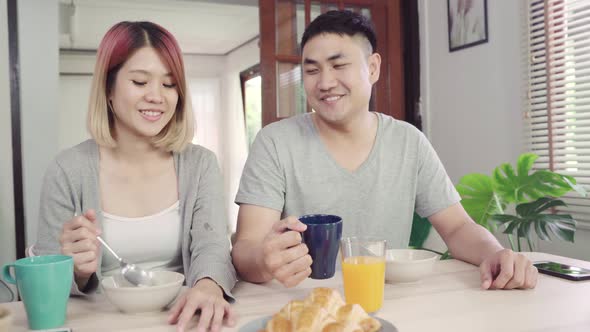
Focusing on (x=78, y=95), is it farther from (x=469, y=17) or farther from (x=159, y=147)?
(x=159, y=147)

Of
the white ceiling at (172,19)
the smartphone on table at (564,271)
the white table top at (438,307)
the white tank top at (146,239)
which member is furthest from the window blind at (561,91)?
the white ceiling at (172,19)

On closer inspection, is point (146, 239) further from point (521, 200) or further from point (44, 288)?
point (521, 200)

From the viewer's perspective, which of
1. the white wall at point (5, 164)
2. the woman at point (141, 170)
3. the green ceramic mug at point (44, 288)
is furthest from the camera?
the white wall at point (5, 164)

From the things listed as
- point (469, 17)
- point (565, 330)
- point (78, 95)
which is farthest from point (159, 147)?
point (78, 95)

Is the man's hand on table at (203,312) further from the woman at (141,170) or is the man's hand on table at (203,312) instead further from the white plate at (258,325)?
the woman at (141,170)

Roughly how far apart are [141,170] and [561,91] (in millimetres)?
1852

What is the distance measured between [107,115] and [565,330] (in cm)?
116

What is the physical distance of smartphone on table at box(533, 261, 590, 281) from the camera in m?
1.09

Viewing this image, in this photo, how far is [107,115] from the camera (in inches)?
53.3

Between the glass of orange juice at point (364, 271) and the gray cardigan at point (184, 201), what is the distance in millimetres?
282

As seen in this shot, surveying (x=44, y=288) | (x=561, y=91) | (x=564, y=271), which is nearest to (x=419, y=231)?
(x=564, y=271)

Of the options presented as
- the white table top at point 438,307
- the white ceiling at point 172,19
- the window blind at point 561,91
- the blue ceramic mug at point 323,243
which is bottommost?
the white table top at point 438,307

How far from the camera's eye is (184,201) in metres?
1.32

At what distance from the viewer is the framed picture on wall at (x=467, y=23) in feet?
8.72
